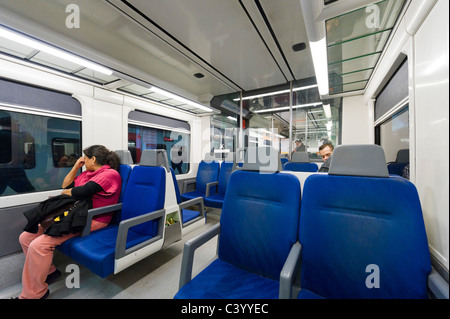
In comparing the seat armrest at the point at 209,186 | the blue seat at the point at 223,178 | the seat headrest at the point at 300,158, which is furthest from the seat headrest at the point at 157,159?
the seat headrest at the point at 300,158

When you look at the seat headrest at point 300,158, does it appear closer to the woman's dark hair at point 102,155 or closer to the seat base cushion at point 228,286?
the seat base cushion at point 228,286

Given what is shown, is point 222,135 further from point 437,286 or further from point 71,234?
point 437,286

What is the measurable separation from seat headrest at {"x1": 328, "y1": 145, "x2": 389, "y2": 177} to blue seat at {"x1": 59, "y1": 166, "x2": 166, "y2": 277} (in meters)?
1.63

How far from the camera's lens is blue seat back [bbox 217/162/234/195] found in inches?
142

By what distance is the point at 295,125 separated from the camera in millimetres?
4141

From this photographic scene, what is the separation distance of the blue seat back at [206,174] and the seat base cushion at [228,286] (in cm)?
267

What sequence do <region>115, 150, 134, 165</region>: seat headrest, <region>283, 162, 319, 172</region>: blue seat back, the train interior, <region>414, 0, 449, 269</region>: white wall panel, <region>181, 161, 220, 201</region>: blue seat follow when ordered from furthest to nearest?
<region>181, 161, 220, 201</region>: blue seat < <region>283, 162, 319, 172</region>: blue seat back < <region>115, 150, 134, 165</region>: seat headrest < the train interior < <region>414, 0, 449, 269</region>: white wall panel

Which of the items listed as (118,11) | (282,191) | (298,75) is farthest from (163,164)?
(298,75)

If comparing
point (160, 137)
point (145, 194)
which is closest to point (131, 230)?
point (145, 194)

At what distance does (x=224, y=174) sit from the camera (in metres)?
3.67

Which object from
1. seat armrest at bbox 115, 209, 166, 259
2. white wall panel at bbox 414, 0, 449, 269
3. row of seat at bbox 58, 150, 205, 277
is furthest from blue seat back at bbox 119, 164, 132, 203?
white wall panel at bbox 414, 0, 449, 269

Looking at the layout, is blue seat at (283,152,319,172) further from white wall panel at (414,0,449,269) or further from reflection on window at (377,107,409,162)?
white wall panel at (414,0,449,269)
